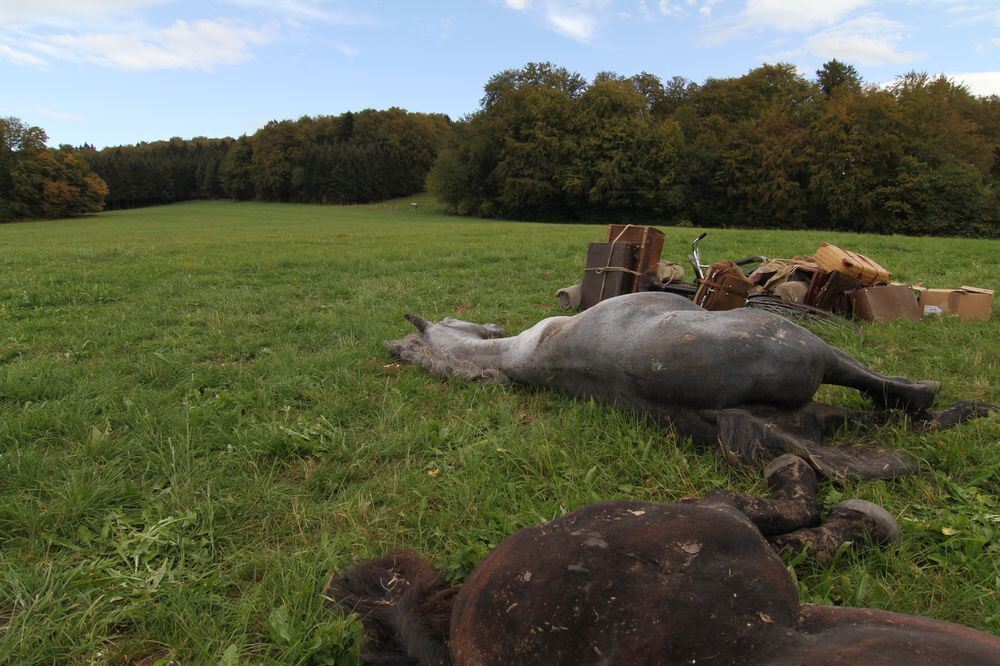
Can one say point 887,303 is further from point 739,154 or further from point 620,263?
point 739,154

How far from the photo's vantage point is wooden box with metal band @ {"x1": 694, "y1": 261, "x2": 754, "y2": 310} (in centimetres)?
541

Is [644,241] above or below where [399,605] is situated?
above

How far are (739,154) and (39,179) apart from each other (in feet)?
220

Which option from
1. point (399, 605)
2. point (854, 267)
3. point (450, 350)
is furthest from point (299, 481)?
point (854, 267)

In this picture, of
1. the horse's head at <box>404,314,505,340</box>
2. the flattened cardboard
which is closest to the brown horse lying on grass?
the horse's head at <box>404,314,505,340</box>

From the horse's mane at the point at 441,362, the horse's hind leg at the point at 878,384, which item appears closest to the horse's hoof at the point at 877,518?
the horse's hind leg at the point at 878,384

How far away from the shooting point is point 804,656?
3.46 feet

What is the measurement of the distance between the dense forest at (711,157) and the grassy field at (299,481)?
138 ft

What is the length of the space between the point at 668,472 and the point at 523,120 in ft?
185

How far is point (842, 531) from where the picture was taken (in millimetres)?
2014

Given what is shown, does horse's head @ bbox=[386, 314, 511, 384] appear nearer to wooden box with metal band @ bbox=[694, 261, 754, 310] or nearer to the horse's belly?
the horse's belly

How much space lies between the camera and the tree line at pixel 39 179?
55.4 meters

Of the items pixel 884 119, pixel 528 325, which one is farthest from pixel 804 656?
pixel 884 119

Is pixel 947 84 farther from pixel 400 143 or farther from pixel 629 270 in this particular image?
pixel 400 143
